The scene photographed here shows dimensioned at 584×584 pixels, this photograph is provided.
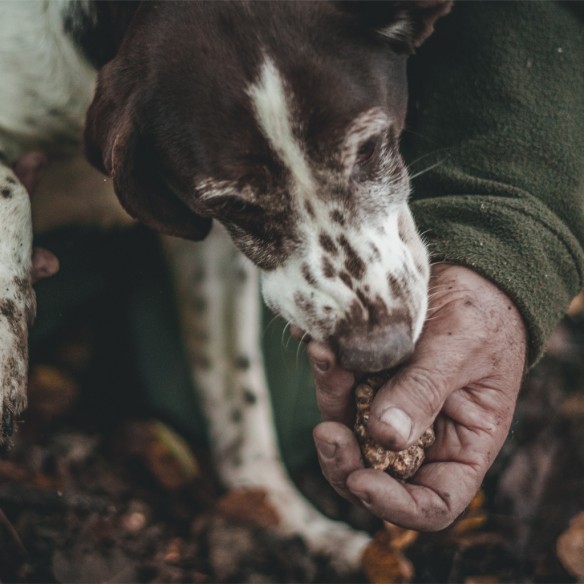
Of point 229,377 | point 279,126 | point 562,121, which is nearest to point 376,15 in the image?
point 279,126

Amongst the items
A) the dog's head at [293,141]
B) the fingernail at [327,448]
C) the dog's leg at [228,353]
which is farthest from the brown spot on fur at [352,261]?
the dog's leg at [228,353]

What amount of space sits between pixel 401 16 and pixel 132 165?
27.5 inches

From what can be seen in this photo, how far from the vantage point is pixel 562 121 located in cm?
197

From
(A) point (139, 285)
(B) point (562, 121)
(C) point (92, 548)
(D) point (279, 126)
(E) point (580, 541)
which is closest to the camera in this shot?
(D) point (279, 126)

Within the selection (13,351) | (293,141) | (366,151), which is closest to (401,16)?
(366,151)

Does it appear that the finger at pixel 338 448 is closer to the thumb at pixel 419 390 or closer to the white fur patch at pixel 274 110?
the thumb at pixel 419 390

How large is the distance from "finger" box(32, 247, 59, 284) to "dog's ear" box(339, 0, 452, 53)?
93 centimetres

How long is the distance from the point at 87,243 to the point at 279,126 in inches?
54.6

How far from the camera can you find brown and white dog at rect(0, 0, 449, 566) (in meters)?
1.63

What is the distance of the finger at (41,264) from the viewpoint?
193cm

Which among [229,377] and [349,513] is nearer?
[349,513]

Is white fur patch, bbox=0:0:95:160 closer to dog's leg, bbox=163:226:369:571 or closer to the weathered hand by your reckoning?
dog's leg, bbox=163:226:369:571

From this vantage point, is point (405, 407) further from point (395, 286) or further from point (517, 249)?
point (517, 249)

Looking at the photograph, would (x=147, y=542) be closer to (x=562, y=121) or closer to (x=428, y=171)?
(x=428, y=171)
